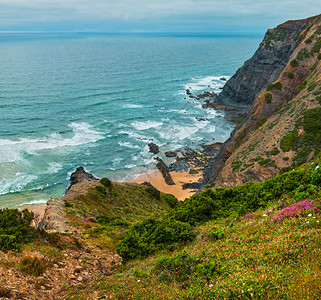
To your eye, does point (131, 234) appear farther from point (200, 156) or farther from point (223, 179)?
point (200, 156)

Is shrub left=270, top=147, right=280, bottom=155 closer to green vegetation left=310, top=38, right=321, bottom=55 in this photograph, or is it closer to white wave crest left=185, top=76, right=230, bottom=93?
green vegetation left=310, top=38, right=321, bottom=55

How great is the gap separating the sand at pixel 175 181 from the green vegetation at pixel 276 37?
2302 inches

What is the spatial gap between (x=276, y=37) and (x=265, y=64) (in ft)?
29.8

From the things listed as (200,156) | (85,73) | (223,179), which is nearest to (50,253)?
(223,179)

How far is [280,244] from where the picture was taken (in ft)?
34.8

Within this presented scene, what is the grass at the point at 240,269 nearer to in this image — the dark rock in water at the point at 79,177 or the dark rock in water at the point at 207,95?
the dark rock in water at the point at 79,177

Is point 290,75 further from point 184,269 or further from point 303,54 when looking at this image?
point 184,269

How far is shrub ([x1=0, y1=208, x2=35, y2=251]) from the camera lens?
1303 cm

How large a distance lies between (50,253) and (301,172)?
1688 centimetres

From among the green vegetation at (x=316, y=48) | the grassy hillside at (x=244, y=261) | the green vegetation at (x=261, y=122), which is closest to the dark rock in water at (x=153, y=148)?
the green vegetation at (x=261, y=122)

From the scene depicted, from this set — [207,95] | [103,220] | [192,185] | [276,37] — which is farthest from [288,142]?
[207,95]

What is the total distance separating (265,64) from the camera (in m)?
84.4

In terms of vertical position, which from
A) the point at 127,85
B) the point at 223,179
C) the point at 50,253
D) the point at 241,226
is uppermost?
the point at 127,85

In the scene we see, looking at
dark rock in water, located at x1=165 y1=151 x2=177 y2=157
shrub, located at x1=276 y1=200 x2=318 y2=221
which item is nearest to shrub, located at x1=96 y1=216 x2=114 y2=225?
shrub, located at x1=276 y1=200 x2=318 y2=221
